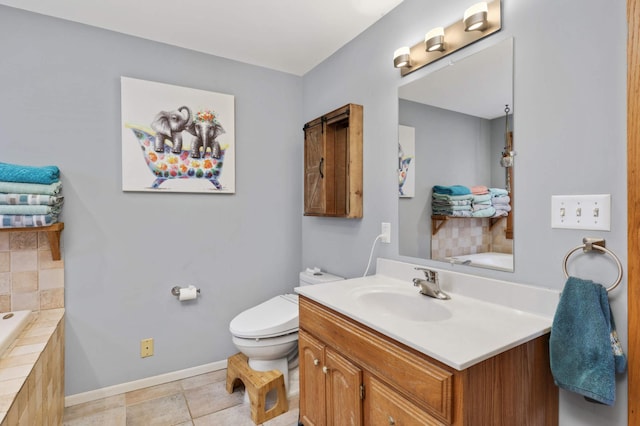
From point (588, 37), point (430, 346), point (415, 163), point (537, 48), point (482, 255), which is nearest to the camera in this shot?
point (430, 346)

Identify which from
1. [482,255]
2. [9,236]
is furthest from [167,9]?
[482,255]

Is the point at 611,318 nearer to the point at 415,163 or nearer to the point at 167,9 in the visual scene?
the point at 415,163

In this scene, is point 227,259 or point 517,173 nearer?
point 517,173

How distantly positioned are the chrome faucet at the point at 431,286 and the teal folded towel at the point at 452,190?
1.24 ft

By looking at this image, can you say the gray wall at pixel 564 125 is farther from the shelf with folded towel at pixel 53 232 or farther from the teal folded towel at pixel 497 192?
the shelf with folded towel at pixel 53 232

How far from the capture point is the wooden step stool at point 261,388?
5.90ft

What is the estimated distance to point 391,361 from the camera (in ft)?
3.46

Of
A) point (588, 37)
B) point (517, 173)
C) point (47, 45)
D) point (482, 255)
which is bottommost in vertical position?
point (482, 255)

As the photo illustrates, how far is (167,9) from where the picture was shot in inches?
71.2

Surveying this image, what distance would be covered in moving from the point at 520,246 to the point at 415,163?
0.64m

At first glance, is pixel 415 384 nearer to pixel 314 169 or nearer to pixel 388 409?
pixel 388 409

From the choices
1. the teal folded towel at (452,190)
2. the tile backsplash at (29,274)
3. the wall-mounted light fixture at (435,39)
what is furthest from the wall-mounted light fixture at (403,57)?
the tile backsplash at (29,274)

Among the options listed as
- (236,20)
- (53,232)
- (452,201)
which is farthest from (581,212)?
(53,232)

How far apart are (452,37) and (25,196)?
2.15m
